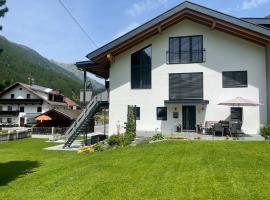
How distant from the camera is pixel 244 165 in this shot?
1087 cm

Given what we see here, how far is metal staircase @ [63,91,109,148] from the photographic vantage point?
2216cm

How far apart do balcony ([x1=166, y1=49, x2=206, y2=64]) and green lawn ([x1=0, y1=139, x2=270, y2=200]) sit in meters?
9.79

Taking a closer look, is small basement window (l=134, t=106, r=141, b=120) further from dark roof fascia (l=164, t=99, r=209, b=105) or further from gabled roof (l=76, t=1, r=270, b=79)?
gabled roof (l=76, t=1, r=270, b=79)

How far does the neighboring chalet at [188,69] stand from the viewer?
21.7m

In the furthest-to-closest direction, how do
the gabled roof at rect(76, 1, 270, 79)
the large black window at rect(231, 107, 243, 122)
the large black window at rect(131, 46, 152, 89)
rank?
1. the large black window at rect(131, 46, 152, 89)
2. the large black window at rect(231, 107, 243, 122)
3. the gabled roof at rect(76, 1, 270, 79)

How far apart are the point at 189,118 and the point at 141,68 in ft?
17.6

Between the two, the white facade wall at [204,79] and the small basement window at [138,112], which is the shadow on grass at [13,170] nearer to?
the small basement window at [138,112]

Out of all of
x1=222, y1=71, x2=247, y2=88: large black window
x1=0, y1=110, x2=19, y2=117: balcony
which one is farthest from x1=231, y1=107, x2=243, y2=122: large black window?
x1=0, y1=110, x2=19, y2=117: balcony

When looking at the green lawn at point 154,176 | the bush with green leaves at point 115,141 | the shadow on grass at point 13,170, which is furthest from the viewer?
the bush with green leaves at point 115,141

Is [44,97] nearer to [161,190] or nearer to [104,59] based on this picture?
[104,59]

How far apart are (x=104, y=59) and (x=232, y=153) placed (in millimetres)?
14216

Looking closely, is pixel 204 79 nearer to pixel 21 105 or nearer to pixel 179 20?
pixel 179 20

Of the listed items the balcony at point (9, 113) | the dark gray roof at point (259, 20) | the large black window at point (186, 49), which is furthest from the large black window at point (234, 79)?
the balcony at point (9, 113)

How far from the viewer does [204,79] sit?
2269 cm
